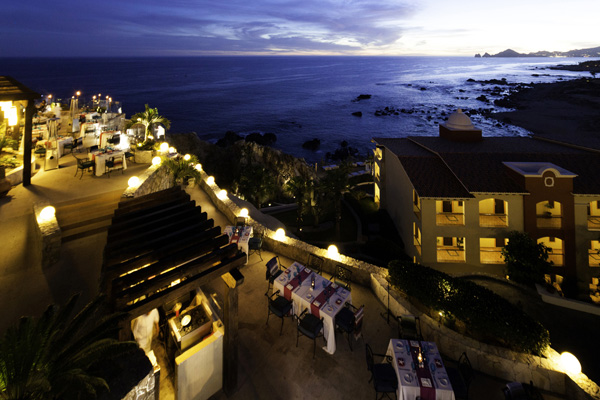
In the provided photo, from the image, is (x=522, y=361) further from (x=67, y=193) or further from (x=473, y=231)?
(x=67, y=193)

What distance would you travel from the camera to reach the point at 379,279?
9.87 meters

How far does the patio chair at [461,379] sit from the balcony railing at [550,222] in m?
17.9

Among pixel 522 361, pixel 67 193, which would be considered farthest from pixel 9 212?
pixel 522 361

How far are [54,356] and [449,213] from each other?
77.2ft

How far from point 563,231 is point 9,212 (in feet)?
99.0

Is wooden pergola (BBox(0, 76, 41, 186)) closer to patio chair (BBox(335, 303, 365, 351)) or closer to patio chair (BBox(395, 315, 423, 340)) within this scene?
patio chair (BBox(335, 303, 365, 351))

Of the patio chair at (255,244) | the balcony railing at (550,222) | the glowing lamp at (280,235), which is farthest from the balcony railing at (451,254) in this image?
the patio chair at (255,244)

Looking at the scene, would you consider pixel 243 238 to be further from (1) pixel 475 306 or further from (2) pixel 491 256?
(2) pixel 491 256

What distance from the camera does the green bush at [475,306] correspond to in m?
7.38

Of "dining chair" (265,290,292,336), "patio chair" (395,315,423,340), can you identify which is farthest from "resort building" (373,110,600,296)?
"dining chair" (265,290,292,336)

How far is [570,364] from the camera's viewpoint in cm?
691

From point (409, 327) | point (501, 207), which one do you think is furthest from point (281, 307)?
point (501, 207)

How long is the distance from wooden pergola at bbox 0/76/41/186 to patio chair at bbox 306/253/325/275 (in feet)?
41.8

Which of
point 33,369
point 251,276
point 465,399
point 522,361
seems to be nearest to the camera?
point 33,369
